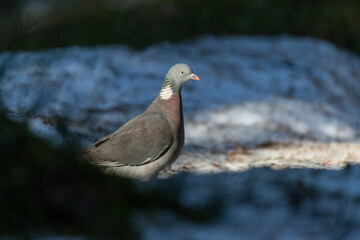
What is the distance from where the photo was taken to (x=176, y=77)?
3666 millimetres

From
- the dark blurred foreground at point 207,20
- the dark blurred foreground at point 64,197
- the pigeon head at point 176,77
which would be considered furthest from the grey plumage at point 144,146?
the dark blurred foreground at point 207,20

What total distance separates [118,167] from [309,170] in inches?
52.4

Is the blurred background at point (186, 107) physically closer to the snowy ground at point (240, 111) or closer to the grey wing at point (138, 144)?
the snowy ground at point (240, 111)

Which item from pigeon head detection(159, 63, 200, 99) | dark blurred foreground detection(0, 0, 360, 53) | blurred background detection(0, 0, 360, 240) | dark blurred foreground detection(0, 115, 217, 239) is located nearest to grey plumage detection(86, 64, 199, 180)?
pigeon head detection(159, 63, 200, 99)

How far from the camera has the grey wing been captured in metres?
3.49

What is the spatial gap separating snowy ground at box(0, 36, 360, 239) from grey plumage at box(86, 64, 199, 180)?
22cm

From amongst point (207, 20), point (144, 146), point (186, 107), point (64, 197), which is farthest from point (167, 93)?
point (207, 20)

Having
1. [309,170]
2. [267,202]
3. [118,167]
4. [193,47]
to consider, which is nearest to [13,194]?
[118,167]

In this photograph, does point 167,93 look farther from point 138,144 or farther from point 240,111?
point 240,111

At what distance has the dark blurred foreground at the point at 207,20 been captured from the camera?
25.0 feet

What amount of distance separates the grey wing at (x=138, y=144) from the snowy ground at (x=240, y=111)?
A: 21 centimetres

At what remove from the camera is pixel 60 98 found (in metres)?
5.39

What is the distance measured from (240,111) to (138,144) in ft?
7.13

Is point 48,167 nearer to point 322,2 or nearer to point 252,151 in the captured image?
point 252,151
